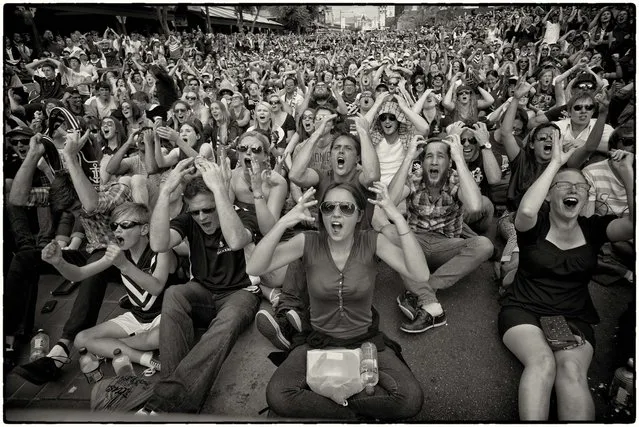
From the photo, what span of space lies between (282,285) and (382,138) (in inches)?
98.2

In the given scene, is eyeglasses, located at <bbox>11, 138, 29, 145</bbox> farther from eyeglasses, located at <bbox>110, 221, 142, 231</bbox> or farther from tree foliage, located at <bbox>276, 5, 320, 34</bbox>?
tree foliage, located at <bbox>276, 5, 320, 34</bbox>

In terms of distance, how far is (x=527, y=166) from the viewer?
425cm

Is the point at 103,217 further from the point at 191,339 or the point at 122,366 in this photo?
the point at 191,339

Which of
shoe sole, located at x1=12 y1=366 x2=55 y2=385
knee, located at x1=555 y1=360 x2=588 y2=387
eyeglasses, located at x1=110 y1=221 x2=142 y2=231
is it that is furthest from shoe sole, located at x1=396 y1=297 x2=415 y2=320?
shoe sole, located at x1=12 y1=366 x2=55 y2=385

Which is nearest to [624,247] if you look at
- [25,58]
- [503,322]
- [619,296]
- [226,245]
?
[619,296]

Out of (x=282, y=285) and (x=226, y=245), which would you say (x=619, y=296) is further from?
(x=226, y=245)

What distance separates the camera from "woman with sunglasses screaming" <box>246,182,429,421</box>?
2.42 metres

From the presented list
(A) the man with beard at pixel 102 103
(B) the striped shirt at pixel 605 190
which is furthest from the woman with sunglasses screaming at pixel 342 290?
(A) the man with beard at pixel 102 103

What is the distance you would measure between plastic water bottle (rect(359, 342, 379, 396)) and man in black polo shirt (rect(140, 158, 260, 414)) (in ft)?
3.48

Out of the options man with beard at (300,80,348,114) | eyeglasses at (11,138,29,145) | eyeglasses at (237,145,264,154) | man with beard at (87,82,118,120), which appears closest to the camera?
eyeglasses at (237,145,264,154)

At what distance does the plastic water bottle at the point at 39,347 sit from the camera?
11.0ft

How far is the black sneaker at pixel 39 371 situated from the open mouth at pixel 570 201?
389cm

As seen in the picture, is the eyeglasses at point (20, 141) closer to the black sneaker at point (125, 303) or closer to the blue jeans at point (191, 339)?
the black sneaker at point (125, 303)

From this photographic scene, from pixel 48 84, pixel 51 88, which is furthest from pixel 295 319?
pixel 48 84
